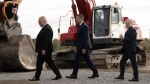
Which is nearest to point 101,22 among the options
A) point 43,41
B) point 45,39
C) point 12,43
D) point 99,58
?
point 99,58

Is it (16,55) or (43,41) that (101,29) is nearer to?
(16,55)

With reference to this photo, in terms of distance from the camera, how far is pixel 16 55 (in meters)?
11.9

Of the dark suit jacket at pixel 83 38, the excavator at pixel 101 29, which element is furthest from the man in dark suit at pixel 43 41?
the excavator at pixel 101 29

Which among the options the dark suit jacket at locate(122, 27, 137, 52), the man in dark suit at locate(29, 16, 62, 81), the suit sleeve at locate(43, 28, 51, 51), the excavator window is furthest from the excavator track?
the suit sleeve at locate(43, 28, 51, 51)

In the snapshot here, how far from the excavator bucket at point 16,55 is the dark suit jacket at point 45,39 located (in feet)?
9.02

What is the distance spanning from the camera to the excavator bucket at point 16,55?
1195 cm

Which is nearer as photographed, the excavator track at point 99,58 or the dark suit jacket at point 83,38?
the dark suit jacket at point 83,38

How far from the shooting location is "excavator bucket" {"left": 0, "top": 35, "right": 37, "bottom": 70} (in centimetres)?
1195

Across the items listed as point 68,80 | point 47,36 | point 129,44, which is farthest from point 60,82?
point 129,44

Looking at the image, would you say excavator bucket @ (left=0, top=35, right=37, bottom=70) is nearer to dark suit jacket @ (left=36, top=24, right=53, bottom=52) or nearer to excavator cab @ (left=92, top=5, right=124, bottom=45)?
dark suit jacket @ (left=36, top=24, right=53, bottom=52)

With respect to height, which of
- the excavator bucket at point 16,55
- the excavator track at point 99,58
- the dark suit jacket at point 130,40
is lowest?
the excavator track at point 99,58

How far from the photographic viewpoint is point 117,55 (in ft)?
55.0

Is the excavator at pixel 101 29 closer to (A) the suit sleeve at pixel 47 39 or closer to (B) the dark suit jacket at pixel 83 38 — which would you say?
(B) the dark suit jacket at pixel 83 38

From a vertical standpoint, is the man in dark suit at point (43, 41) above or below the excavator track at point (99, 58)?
above
